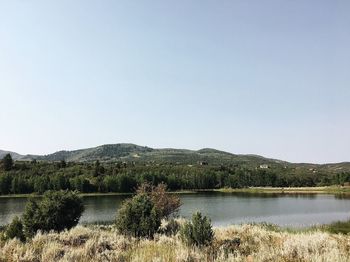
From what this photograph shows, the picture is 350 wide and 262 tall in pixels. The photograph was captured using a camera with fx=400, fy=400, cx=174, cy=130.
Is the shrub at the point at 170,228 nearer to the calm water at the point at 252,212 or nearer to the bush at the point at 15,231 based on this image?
the bush at the point at 15,231

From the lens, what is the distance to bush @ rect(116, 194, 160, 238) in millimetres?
19547

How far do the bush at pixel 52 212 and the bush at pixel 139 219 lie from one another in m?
4.54

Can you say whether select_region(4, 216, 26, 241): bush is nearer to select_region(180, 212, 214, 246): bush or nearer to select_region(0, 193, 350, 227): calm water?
select_region(180, 212, 214, 246): bush

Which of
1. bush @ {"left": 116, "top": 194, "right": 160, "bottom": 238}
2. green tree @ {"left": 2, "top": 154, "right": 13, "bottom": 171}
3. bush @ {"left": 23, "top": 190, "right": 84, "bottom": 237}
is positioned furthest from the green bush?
green tree @ {"left": 2, "top": 154, "right": 13, "bottom": 171}

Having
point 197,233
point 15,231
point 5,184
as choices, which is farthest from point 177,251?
point 5,184

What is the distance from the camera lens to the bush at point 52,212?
22.3 meters

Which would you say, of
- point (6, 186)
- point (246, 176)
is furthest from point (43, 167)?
point (246, 176)

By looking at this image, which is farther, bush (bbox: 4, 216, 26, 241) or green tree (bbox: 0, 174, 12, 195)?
green tree (bbox: 0, 174, 12, 195)

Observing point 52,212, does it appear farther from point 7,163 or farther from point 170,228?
point 7,163

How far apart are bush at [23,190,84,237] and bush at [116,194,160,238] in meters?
4.54

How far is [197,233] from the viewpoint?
48.8ft

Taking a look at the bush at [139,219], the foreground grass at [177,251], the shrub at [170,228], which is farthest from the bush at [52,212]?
the shrub at [170,228]

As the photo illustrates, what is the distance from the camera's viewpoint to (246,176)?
172 m

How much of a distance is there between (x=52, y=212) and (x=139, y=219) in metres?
6.15
